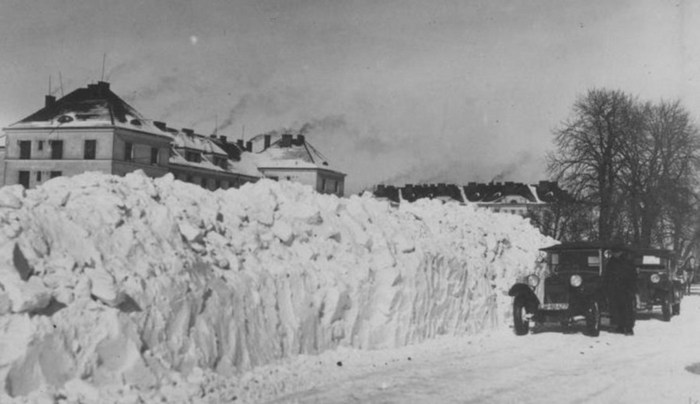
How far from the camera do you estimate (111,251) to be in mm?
9258

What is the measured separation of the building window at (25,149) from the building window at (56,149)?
203 centimetres

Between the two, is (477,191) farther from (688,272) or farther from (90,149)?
(688,272)

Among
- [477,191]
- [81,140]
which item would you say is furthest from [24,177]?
[477,191]

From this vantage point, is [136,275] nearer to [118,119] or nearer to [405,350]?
[405,350]

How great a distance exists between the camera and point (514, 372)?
10711 millimetres

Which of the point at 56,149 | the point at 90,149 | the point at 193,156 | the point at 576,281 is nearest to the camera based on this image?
the point at 576,281

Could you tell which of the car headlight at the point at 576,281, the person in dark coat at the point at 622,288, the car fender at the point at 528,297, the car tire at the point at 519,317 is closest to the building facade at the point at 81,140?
the car fender at the point at 528,297

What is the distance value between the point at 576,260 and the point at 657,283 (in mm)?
4542

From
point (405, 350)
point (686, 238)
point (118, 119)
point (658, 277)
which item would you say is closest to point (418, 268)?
point (405, 350)

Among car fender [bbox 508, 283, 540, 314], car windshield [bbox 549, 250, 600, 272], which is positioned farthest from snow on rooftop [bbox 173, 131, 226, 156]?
car fender [bbox 508, 283, 540, 314]

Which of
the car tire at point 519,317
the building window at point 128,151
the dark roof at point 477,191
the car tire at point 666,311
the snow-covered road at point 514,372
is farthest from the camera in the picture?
the dark roof at point 477,191

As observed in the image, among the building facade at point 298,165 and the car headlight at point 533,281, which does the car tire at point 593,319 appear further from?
the building facade at point 298,165

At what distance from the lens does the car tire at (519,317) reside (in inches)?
609

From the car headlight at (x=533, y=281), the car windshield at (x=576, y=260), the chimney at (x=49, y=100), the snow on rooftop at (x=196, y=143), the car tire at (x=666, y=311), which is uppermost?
A: the chimney at (x=49, y=100)
